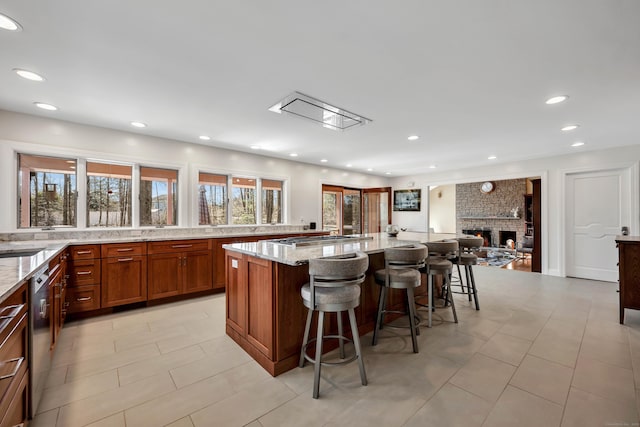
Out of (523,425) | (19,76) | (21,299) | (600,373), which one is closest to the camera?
(21,299)

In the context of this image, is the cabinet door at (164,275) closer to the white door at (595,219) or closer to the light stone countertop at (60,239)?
the light stone countertop at (60,239)

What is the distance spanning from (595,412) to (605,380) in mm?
509

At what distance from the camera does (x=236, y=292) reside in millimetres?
2590

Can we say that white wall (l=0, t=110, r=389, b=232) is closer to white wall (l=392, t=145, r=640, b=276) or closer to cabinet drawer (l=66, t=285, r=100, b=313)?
cabinet drawer (l=66, t=285, r=100, b=313)

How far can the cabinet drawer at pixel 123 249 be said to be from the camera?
3.27 meters

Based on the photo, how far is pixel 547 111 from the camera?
121 inches

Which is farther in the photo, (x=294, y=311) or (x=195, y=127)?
(x=195, y=127)

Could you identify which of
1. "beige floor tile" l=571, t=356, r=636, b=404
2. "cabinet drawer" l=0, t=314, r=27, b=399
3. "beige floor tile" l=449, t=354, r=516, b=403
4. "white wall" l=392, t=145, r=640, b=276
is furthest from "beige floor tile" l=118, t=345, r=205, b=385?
"white wall" l=392, t=145, r=640, b=276

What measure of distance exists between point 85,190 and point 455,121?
198 inches

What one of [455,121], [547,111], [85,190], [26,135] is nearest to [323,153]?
[455,121]

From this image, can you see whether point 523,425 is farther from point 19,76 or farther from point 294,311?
point 19,76

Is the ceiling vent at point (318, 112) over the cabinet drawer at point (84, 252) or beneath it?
over

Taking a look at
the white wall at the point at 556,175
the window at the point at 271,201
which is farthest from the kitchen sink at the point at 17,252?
the white wall at the point at 556,175

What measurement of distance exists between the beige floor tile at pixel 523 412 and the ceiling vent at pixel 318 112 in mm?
2918
